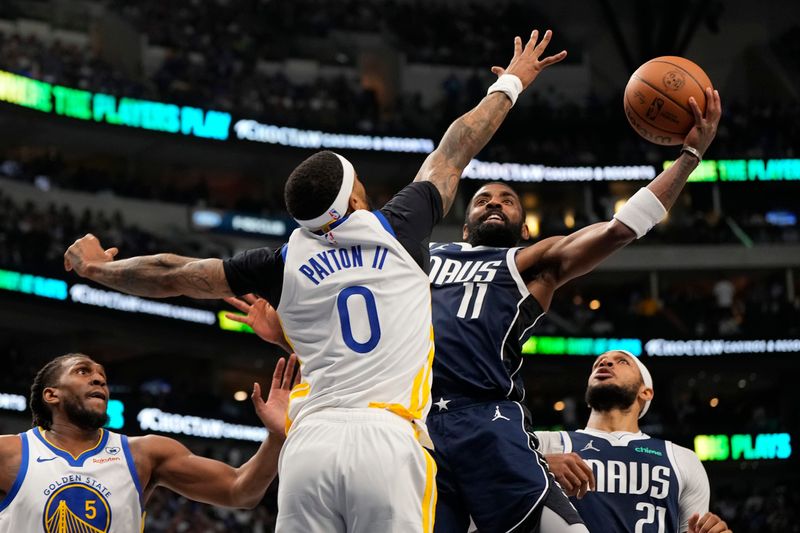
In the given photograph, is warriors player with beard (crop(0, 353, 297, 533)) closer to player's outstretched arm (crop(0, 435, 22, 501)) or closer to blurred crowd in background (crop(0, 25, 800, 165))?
player's outstretched arm (crop(0, 435, 22, 501))

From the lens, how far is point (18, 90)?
88.0 feet

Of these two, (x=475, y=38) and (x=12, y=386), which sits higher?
(x=475, y=38)

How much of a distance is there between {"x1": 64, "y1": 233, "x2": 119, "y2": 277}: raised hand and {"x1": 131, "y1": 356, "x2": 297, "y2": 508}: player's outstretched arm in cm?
113

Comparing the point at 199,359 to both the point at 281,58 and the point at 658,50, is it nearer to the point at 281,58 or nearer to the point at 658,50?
the point at 281,58

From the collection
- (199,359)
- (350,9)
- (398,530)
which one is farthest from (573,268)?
(350,9)

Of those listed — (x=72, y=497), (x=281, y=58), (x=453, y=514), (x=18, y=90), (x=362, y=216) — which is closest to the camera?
(x=362, y=216)

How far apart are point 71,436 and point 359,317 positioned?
228 cm

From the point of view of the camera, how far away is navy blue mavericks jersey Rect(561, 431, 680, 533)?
6.59 meters

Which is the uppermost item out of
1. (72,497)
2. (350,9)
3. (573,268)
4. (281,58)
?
(350,9)

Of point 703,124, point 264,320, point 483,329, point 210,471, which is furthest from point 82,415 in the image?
point 703,124

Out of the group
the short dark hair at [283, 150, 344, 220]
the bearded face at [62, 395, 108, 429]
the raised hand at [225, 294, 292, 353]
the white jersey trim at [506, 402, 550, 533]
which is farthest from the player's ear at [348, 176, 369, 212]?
the bearded face at [62, 395, 108, 429]

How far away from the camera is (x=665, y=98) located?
5.88 meters

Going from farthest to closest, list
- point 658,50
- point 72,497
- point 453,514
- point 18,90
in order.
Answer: point 658,50 → point 18,90 → point 72,497 → point 453,514

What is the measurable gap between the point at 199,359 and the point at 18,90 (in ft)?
28.8
